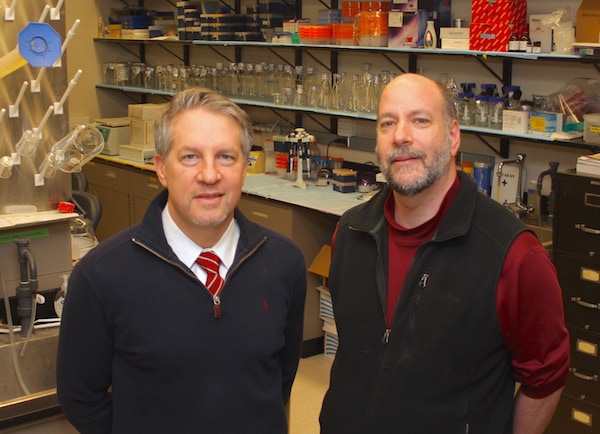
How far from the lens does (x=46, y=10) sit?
7.84ft

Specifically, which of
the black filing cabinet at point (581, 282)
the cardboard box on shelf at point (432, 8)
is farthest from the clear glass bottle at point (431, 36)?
the black filing cabinet at point (581, 282)

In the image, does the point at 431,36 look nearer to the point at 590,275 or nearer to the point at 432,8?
the point at 432,8

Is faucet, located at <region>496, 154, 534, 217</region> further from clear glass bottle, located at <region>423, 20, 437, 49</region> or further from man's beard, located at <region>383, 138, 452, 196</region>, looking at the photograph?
man's beard, located at <region>383, 138, 452, 196</region>

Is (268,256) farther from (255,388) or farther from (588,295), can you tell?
(588,295)

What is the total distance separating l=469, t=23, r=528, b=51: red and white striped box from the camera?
12.4ft

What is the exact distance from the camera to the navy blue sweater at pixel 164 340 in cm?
163

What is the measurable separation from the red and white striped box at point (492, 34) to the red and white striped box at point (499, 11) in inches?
0.9

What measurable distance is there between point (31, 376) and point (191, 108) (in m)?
1.08

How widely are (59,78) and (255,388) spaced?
4.29 feet

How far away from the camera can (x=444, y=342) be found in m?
1.77

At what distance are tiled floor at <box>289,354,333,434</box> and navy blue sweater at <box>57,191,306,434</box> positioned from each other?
2.17 m

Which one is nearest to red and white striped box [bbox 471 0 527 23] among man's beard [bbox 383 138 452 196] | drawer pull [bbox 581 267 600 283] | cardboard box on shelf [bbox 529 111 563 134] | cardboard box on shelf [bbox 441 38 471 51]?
cardboard box on shelf [bbox 441 38 471 51]

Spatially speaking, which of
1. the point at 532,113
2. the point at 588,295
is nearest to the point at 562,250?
the point at 588,295

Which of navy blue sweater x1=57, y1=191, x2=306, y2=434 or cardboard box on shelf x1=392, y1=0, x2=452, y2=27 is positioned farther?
cardboard box on shelf x1=392, y1=0, x2=452, y2=27
